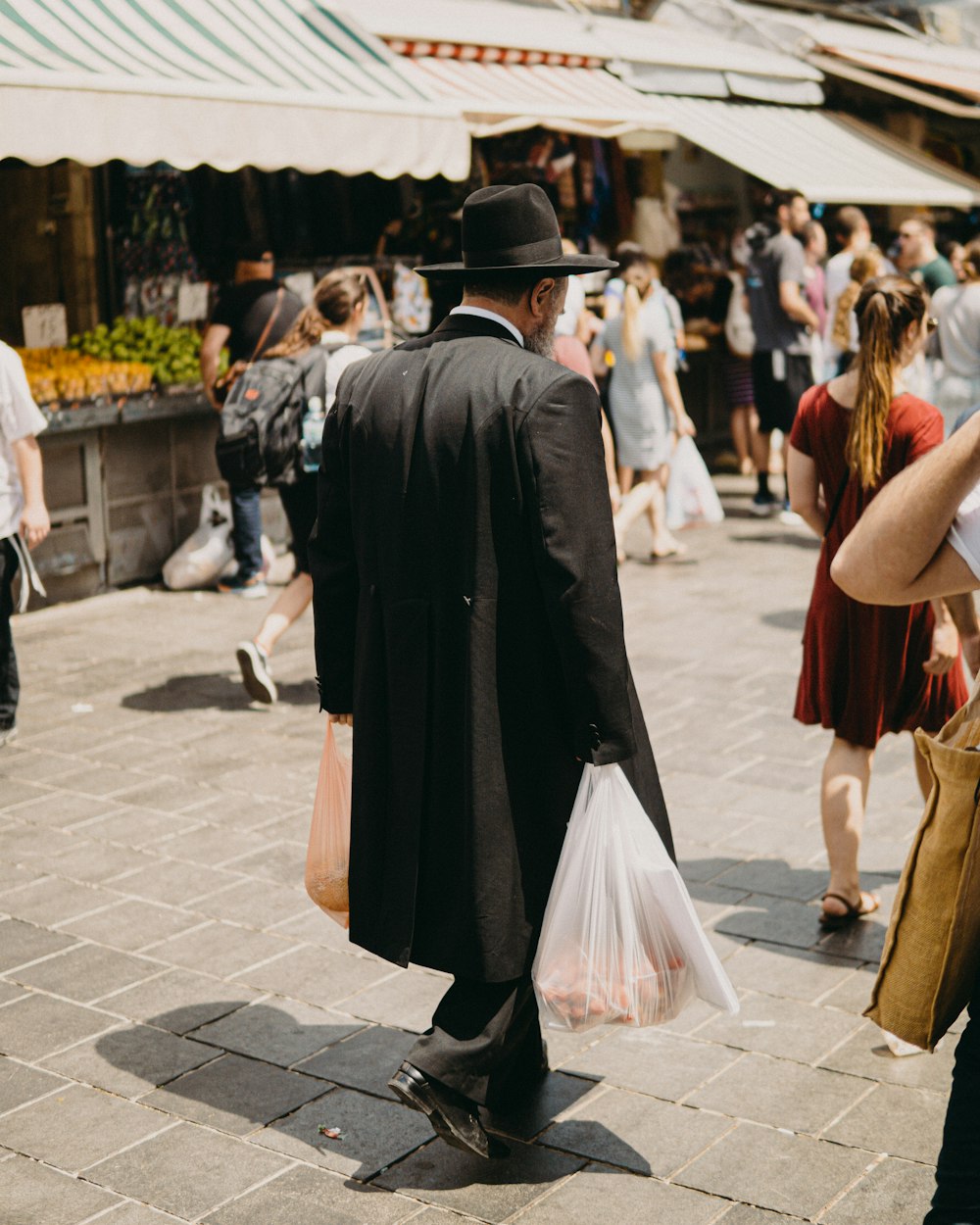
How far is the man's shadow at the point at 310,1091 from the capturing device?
3406mm

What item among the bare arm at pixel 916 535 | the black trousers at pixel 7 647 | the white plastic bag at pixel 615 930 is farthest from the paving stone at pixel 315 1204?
the black trousers at pixel 7 647

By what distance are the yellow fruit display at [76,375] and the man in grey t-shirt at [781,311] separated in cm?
439

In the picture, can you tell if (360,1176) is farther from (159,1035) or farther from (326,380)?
(326,380)

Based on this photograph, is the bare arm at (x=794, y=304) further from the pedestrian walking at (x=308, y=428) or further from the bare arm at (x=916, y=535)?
the bare arm at (x=916, y=535)

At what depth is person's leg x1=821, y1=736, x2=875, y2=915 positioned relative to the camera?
4.57 meters

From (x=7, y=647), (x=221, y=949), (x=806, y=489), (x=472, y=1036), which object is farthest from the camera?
(x=7, y=647)

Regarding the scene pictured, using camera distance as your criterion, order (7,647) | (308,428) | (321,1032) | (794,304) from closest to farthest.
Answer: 1. (321,1032)
2. (7,647)
3. (308,428)
4. (794,304)

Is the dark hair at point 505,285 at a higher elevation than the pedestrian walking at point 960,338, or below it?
higher

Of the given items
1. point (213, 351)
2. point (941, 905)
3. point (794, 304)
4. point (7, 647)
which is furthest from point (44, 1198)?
point (794, 304)

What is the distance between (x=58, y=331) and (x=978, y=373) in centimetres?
510

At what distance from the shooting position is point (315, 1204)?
3.21 meters

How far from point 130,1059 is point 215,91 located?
5.08 m

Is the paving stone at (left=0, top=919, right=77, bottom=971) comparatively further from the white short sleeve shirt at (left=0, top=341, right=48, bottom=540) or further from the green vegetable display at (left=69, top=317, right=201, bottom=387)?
the green vegetable display at (left=69, top=317, right=201, bottom=387)

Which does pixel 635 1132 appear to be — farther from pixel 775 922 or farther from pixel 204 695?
pixel 204 695
